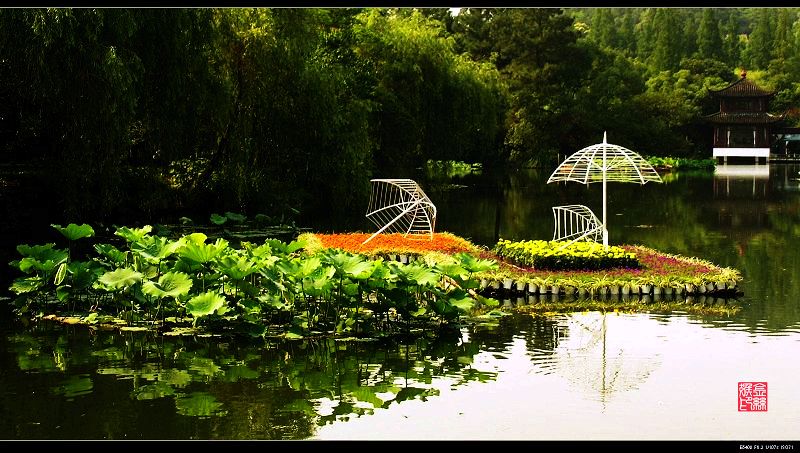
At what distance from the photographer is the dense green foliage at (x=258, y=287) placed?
31.7 feet

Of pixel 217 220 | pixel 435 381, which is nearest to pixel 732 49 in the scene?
pixel 217 220

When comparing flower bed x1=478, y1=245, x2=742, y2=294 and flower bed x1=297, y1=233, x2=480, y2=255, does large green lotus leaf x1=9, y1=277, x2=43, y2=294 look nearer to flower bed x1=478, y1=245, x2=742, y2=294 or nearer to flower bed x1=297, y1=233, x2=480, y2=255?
flower bed x1=297, y1=233, x2=480, y2=255

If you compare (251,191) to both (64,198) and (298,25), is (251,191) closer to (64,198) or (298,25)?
(298,25)

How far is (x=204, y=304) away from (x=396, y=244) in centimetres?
661

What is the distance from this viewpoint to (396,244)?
15.9 meters

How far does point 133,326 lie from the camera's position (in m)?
10.2

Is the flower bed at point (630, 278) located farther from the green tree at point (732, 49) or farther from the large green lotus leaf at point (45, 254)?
the green tree at point (732, 49)

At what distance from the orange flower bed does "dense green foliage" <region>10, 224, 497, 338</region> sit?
448 cm

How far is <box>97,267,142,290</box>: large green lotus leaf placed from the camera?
9930 millimetres

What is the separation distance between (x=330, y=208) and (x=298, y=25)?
5103 millimetres

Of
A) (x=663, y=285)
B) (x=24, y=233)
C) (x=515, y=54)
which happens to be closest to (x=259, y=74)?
(x=24, y=233)

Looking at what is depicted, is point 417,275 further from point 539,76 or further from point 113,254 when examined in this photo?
point 539,76

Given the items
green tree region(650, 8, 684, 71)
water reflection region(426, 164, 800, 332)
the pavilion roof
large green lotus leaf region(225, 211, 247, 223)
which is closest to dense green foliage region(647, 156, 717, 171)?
A: the pavilion roof
